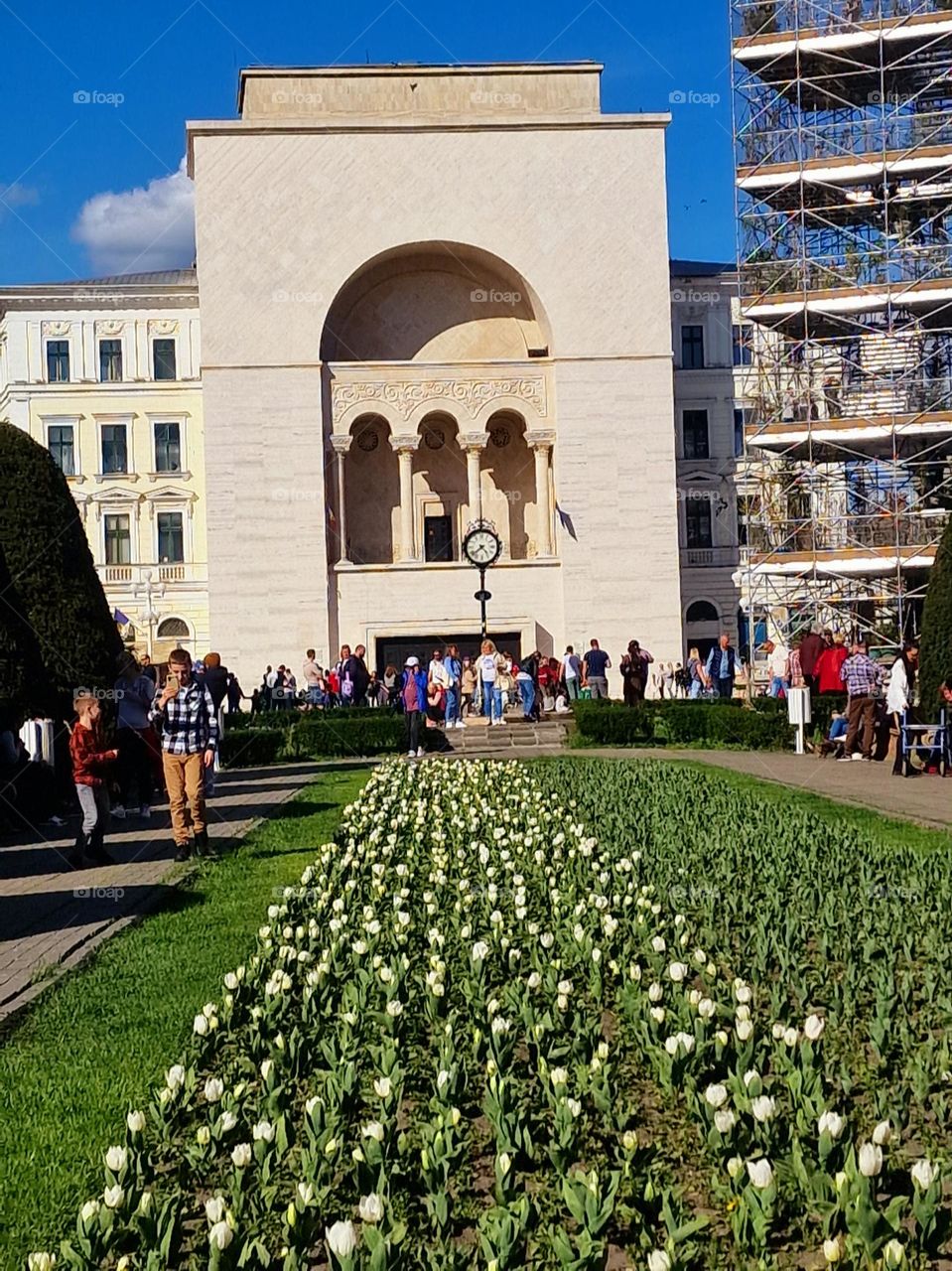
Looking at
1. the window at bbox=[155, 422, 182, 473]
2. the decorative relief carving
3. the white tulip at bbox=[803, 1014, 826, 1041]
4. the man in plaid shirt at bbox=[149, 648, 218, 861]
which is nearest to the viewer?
the white tulip at bbox=[803, 1014, 826, 1041]

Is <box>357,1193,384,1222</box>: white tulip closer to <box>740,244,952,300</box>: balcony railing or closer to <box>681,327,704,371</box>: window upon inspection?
<box>740,244,952,300</box>: balcony railing

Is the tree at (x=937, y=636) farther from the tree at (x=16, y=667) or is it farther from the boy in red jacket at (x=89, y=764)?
the boy in red jacket at (x=89, y=764)

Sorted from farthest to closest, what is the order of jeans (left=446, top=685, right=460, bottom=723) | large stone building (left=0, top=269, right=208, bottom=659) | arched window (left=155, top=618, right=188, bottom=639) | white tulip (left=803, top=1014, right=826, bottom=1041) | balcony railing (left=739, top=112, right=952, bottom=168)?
large stone building (left=0, top=269, right=208, bottom=659) < arched window (left=155, top=618, right=188, bottom=639) < balcony railing (left=739, top=112, right=952, bottom=168) < jeans (left=446, top=685, right=460, bottom=723) < white tulip (left=803, top=1014, right=826, bottom=1041)

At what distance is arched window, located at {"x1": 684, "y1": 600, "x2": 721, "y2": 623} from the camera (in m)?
53.9

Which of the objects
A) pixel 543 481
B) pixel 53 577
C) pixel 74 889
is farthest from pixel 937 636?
pixel 543 481

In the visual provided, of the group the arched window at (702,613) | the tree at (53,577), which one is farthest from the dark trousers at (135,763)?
the arched window at (702,613)

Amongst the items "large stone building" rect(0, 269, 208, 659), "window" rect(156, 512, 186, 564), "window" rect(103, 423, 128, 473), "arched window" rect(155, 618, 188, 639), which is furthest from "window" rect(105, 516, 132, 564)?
"arched window" rect(155, 618, 188, 639)

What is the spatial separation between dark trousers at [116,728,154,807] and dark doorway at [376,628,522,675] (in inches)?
1048

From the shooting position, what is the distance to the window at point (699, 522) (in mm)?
54969

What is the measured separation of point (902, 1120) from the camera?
5.68 m

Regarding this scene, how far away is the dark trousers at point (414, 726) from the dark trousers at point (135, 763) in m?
8.75

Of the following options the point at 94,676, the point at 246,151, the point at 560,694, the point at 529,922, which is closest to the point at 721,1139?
the point at 529,922

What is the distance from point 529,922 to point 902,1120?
3.51 meters

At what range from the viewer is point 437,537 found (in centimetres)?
4859
